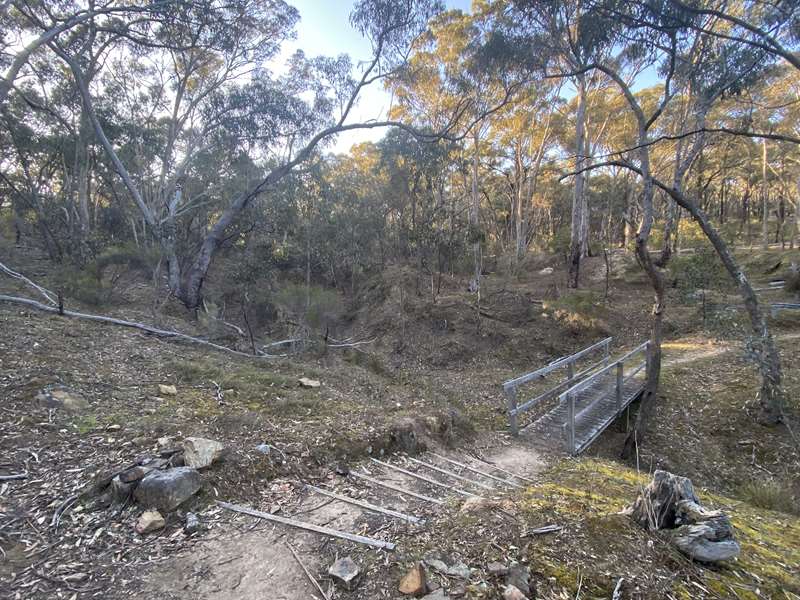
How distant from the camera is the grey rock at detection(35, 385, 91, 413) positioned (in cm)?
371

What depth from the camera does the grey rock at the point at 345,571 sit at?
1926 millimetres

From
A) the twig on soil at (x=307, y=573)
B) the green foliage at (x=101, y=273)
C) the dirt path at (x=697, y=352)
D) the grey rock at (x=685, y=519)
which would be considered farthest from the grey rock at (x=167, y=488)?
the dirt path at (x=697, y=352)

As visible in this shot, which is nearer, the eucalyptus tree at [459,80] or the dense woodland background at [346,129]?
the dense woodland background at [346,129]

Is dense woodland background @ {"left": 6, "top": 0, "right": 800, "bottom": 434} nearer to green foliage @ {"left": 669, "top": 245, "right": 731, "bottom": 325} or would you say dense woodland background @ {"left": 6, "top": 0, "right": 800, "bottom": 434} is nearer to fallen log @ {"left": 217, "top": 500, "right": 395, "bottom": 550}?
green foliage @ {"left": 669, "top": 245, "right": 731, "bottom": 325}

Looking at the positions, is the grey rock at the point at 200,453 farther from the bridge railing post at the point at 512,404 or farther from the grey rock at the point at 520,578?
the bridge railing post at the point at 512,404

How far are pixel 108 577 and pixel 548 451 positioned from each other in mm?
5034

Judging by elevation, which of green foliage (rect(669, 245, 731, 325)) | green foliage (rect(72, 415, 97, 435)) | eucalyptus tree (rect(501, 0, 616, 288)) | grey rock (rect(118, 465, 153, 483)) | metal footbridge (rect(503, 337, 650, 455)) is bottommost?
metal footbridge (rect(503, 337, 650, 455))

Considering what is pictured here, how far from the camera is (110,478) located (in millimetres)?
2643

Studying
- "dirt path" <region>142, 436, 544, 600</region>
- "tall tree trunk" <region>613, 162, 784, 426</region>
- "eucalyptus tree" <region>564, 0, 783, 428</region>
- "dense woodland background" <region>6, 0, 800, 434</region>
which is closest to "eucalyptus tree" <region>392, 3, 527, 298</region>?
"dense woodland background" <region>6, 0, 800, 434</region>

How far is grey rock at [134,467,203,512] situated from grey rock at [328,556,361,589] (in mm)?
1219

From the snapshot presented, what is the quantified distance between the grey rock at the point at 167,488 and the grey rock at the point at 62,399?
187 centimetres

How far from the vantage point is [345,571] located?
1983 mm

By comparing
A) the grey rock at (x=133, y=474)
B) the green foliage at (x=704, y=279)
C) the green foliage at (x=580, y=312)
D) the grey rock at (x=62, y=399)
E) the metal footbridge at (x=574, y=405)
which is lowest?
the metal footbridge at (x=574, y=405)

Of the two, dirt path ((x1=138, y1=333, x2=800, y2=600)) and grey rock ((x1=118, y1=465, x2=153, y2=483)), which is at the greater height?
grey rock ((x1=118, y1=465, x2=153, y2=483))
